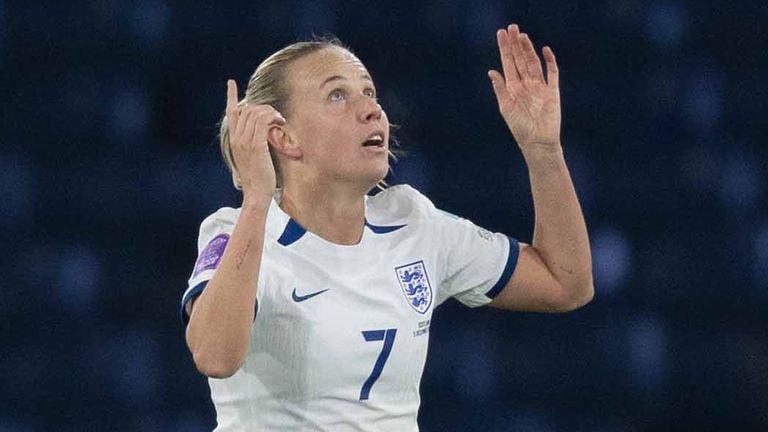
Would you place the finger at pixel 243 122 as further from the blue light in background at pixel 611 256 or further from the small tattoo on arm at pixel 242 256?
the blue light in background at pixel 611 256

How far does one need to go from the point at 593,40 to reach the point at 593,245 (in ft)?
2.40

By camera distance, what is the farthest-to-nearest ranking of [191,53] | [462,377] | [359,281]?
[191,53]
[462,377]
[359,281]

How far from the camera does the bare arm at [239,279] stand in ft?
6.89

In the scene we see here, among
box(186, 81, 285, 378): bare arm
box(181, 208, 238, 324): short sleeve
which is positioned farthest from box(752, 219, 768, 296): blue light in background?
box(186, 81, 285, 378): bare arm

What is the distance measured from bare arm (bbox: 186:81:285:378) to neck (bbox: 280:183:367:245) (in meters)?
0.28

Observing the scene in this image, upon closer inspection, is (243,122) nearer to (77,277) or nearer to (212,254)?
(212,254)

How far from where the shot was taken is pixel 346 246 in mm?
2439

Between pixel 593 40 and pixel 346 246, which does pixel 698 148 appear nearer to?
pixel 593 40

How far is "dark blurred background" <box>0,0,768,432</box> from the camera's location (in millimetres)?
4035

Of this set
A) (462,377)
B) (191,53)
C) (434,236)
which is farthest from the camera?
(191,53)

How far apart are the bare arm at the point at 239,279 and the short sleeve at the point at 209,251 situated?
0.03 metres

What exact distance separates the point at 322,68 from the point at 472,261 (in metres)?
0.48

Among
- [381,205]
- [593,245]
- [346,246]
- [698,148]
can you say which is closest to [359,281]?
[346,246]

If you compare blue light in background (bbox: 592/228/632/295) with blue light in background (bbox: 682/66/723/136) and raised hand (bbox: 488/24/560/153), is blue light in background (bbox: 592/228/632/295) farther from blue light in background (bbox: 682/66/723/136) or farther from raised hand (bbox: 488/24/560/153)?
raised hand (bbox: 488/24/560/153)
